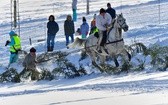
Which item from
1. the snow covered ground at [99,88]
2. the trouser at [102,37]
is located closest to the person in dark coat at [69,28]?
the snow covered ground at [99,88]

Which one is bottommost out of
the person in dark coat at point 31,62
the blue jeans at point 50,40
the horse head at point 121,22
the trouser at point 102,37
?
the blue jeans at point 50,40

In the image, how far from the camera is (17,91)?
47.8 feet

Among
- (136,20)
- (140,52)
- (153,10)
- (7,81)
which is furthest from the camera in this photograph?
(153,10)

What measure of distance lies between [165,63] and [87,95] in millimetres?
4383

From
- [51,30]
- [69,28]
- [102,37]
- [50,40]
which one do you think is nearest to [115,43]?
[102,37]

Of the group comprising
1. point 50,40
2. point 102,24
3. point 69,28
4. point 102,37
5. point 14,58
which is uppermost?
point 102,24

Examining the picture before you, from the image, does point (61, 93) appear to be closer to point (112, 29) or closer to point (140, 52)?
point (112, 29)

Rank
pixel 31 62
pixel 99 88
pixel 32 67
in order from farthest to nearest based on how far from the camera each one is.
A: pixel 31 62 → pixel 32 67 → pixel 99 88

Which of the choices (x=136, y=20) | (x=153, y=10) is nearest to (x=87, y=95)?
(x=136, y=20)

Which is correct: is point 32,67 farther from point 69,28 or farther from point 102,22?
point 69,28

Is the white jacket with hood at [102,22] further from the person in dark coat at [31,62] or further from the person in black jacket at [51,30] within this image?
the person in black jacket at [51,30]

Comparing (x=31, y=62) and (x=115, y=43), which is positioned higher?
(x=115, y=43)

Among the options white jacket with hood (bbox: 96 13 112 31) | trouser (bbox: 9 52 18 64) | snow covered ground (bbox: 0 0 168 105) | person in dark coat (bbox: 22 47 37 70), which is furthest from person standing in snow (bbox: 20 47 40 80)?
trouser (bbox: 9 52 18 64)

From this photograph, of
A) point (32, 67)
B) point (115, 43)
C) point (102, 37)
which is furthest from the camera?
point (102, 37)
